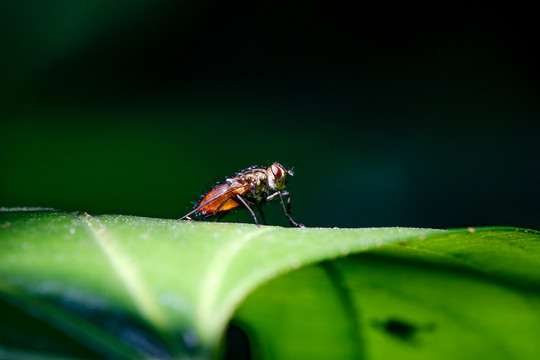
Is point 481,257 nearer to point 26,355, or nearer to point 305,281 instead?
point 305,281

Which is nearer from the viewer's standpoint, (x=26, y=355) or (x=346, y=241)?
(x=26, y=355)

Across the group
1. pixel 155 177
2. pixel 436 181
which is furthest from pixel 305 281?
pixel 436 181

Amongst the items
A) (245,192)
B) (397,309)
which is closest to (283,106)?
(245,192)

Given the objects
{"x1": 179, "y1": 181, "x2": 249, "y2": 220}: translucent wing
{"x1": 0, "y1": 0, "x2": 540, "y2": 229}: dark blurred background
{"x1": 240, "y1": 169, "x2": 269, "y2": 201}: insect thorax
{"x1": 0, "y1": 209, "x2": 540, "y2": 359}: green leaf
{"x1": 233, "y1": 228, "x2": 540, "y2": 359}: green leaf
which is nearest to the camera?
{"x1": 0, "y1": 209, "x2": 540, "y2": 359}: green leaf

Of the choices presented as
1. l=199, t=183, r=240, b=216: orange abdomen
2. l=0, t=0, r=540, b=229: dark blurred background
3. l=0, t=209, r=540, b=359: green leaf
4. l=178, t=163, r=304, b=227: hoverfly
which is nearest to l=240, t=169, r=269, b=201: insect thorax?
l=178, t=163, r=304, b=227: hoverfly

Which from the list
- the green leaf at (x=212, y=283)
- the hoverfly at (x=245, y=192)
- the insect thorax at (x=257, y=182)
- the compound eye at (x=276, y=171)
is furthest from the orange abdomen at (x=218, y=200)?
the green leaf at (x=212, y=283)

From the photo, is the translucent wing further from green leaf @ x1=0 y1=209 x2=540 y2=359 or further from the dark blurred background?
green leaf @ x1=0 y1=209 x2=540 y2=359

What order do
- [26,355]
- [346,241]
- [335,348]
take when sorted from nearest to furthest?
[26,355] < [346,241] < [335,348]
